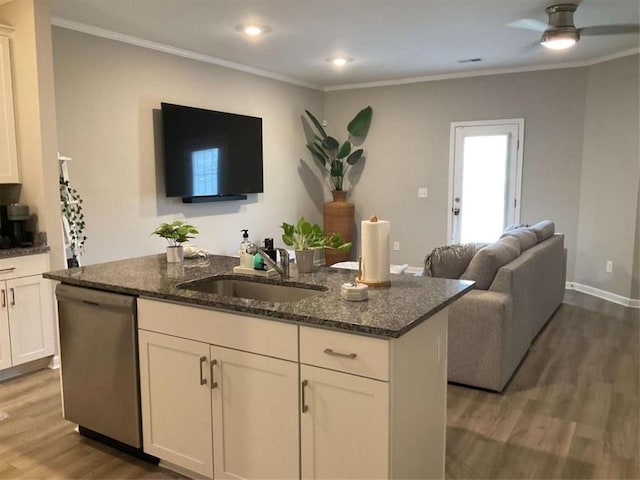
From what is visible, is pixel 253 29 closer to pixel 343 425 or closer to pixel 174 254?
pixel 174 254

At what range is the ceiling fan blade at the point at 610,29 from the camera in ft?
14.9

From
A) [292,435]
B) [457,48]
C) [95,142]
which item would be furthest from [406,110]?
[292,435]

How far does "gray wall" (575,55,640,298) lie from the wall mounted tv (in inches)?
149

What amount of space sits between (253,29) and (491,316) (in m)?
3.06

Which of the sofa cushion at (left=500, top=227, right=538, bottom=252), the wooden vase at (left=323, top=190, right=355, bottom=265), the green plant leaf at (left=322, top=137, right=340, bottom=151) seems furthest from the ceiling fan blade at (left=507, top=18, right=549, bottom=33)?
the wooden vase at (left=323, top=190, right=355, bottom=265)

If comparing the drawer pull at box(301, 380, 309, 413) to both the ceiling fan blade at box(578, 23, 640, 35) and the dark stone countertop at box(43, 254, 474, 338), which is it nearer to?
the dark stone countertop at box(43, 254, 474, 338)

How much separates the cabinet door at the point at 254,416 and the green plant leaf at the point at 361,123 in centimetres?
548

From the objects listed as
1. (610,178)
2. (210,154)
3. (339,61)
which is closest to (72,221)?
(210,154)

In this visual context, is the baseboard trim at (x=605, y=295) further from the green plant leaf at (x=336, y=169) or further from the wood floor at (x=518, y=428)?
the green plant leaf at (x=336, y=169)

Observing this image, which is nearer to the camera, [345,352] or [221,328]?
[345,352]

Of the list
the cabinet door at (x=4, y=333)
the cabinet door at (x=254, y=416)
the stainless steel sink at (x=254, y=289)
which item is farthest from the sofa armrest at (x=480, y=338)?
the cabinet door at (x=4, y=333)

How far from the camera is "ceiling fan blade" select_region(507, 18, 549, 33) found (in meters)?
4.36

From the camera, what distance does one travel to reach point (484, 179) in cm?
665

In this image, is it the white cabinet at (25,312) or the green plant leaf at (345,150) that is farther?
the green plant leaf at (345,150)
